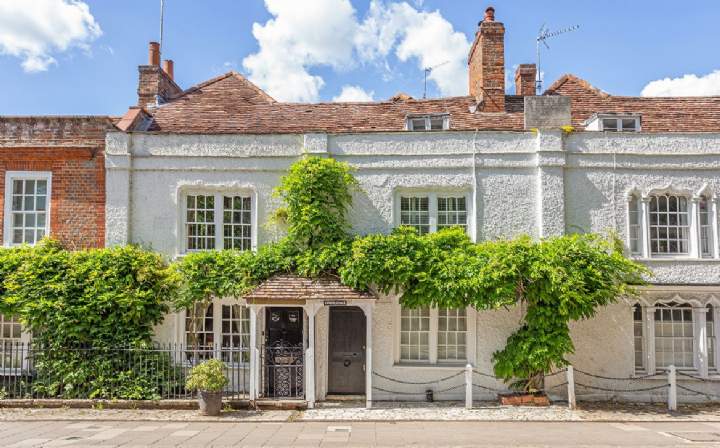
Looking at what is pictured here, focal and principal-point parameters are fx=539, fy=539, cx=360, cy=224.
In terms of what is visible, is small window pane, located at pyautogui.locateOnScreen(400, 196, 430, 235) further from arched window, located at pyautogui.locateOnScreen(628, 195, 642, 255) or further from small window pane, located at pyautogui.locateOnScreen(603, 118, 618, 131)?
small window pane, located at pyautogui.locateOnScreen(603, 118, 618, 131)

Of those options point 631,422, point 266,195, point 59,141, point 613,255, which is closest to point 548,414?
point 631,422

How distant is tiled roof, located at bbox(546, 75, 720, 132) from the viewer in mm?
15641

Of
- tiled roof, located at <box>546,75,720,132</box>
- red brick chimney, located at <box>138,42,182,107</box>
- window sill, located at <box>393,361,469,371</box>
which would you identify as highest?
red brick chimney, located at <box>138,42,182,107</box>

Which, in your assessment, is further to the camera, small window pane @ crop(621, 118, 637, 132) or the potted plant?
small window pane @ crop(621, 118, 637, 132)

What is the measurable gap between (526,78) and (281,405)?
43.7 ft

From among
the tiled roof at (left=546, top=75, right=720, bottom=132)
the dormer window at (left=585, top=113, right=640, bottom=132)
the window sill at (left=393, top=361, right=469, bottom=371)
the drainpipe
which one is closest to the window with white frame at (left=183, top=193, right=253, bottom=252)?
the window sill at (left=393, top=361, right=469, bottom=371)

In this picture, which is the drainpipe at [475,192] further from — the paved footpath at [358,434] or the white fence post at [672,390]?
the white fence post at [672,390]

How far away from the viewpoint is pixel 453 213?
13.7 metres

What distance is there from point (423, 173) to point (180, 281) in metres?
6.56

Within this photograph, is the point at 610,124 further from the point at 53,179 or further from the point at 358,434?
the point at 53,179

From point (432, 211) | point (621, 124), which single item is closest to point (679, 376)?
point (621, 124)

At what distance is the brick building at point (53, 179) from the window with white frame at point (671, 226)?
1354 centimetres

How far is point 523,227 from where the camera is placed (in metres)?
→ 13.5

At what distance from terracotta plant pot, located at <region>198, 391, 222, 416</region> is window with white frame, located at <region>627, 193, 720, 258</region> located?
10.4 m
